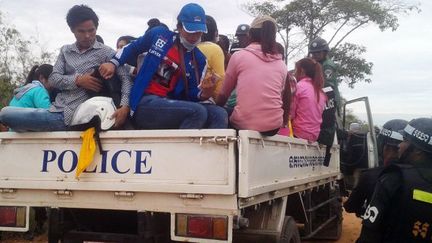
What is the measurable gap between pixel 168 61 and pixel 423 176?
74.7 inches

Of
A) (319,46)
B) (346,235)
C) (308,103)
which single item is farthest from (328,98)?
(346,235)

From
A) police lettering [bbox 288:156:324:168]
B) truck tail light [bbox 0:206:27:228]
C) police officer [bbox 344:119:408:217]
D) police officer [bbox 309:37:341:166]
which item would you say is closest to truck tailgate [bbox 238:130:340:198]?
police lettering [bbox 288:156:324:168]

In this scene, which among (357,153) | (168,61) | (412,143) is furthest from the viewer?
(357,153)

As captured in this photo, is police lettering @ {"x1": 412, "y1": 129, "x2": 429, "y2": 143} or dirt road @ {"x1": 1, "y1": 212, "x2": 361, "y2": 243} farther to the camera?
dirt road @ {"x1": 1, "y1": 212, "x2": 361, "y2": 243}

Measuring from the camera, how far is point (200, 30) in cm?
351

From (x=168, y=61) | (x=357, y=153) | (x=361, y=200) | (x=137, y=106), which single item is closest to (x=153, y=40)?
(x=168, y=61)

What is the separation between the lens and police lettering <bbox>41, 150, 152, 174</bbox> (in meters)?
3.05

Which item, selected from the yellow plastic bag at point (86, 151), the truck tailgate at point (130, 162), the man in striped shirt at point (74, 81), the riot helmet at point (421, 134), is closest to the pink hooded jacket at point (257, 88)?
the truck tailgate at point (130, 162)

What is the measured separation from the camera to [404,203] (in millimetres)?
2557

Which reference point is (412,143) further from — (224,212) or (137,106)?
(137,106)

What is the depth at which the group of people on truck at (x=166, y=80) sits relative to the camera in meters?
3.37

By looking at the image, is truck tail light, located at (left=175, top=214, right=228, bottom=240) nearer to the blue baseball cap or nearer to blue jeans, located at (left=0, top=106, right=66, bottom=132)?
blue jeans, located at (left=0, top=106, right=66, bottom=132)

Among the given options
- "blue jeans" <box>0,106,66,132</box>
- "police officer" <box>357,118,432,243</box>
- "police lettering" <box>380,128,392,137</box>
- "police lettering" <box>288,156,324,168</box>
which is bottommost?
"police officer" <box>357,118,432,243</box>

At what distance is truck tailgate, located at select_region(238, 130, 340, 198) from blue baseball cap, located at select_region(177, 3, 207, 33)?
3.14 feet
